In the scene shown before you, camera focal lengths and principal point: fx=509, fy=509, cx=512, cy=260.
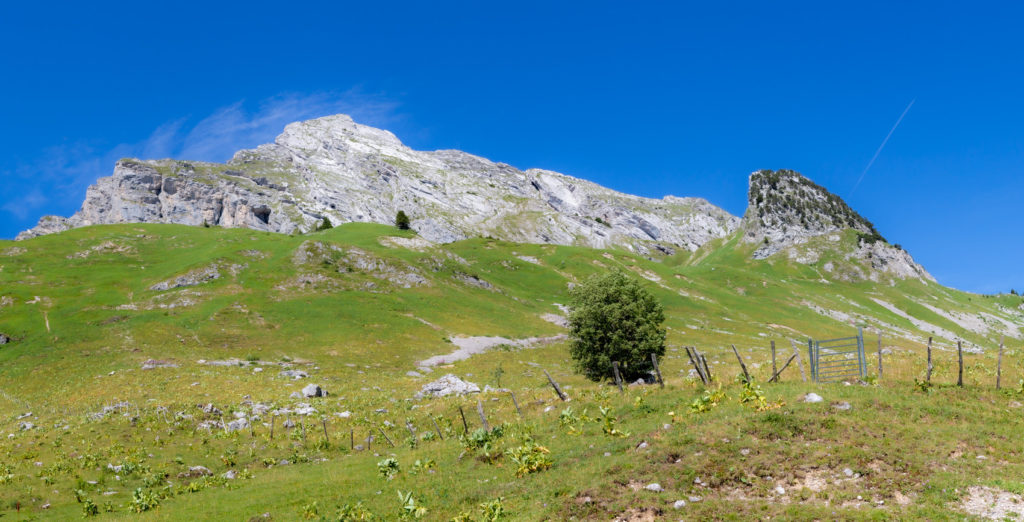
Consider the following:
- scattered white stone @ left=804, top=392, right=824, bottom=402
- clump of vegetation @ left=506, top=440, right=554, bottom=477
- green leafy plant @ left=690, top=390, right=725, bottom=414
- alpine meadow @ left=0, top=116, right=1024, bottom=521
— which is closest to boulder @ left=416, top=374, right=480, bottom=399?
alpine meadow @ left=0, top=116, right=1024, bottom=521

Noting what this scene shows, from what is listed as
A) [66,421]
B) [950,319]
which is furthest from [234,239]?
[950,319]

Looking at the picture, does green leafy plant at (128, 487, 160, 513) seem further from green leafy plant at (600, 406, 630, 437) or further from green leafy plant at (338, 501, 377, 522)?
green leafy plant at (600, 406, 630, 437)

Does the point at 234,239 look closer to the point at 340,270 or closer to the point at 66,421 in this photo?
the point at 340,270

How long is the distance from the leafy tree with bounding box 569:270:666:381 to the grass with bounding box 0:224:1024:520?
4.41 metres

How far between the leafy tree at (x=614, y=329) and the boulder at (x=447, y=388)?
12363mm

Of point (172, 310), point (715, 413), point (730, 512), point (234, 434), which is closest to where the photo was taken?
point (730, 512)

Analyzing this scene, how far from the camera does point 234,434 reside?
1421 inches

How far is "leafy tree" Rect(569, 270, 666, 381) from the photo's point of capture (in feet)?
172

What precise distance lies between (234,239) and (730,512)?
147 meters

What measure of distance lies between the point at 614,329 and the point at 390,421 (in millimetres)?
25156

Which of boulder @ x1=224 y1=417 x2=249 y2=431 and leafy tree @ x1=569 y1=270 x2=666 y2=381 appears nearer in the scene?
boulder @ x1=224 y1=417 x2=249 y2=431

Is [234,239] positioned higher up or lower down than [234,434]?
higher up

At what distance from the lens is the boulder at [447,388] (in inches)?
1971

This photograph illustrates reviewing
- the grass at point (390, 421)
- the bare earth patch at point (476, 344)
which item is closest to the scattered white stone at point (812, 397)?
the grass at point (390, 421)
